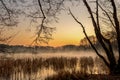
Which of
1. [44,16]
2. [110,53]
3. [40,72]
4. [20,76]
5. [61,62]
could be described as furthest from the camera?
[61,62]

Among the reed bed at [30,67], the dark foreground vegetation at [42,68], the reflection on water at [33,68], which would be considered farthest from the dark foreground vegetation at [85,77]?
the reflection on water at [33,68]

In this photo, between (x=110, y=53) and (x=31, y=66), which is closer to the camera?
(x=110, y=53)

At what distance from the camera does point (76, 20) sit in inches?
660

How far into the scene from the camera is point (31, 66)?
23500 millimetres

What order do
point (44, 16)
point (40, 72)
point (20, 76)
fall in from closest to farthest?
1. point (44, 16)
2. point (20, 76)
3. point (40, 72)

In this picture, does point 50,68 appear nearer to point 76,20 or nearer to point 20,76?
point 20,76

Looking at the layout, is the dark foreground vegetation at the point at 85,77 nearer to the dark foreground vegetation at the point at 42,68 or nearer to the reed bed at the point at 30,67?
the dark foreground vegetation at the point at 42,68

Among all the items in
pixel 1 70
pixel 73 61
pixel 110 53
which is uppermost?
pixel 110 53

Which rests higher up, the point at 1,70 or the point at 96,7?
the point at 96,7

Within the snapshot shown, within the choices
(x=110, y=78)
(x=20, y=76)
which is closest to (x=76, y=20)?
(x=110, y=78)

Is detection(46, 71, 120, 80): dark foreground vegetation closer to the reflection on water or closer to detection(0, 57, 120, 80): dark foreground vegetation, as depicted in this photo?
detection(0, 57, 120, 80): dark foreground vegetation

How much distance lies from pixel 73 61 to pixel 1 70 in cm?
853

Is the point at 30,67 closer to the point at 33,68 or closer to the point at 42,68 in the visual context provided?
the point at 33,68

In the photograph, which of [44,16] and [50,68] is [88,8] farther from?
[50,68]
